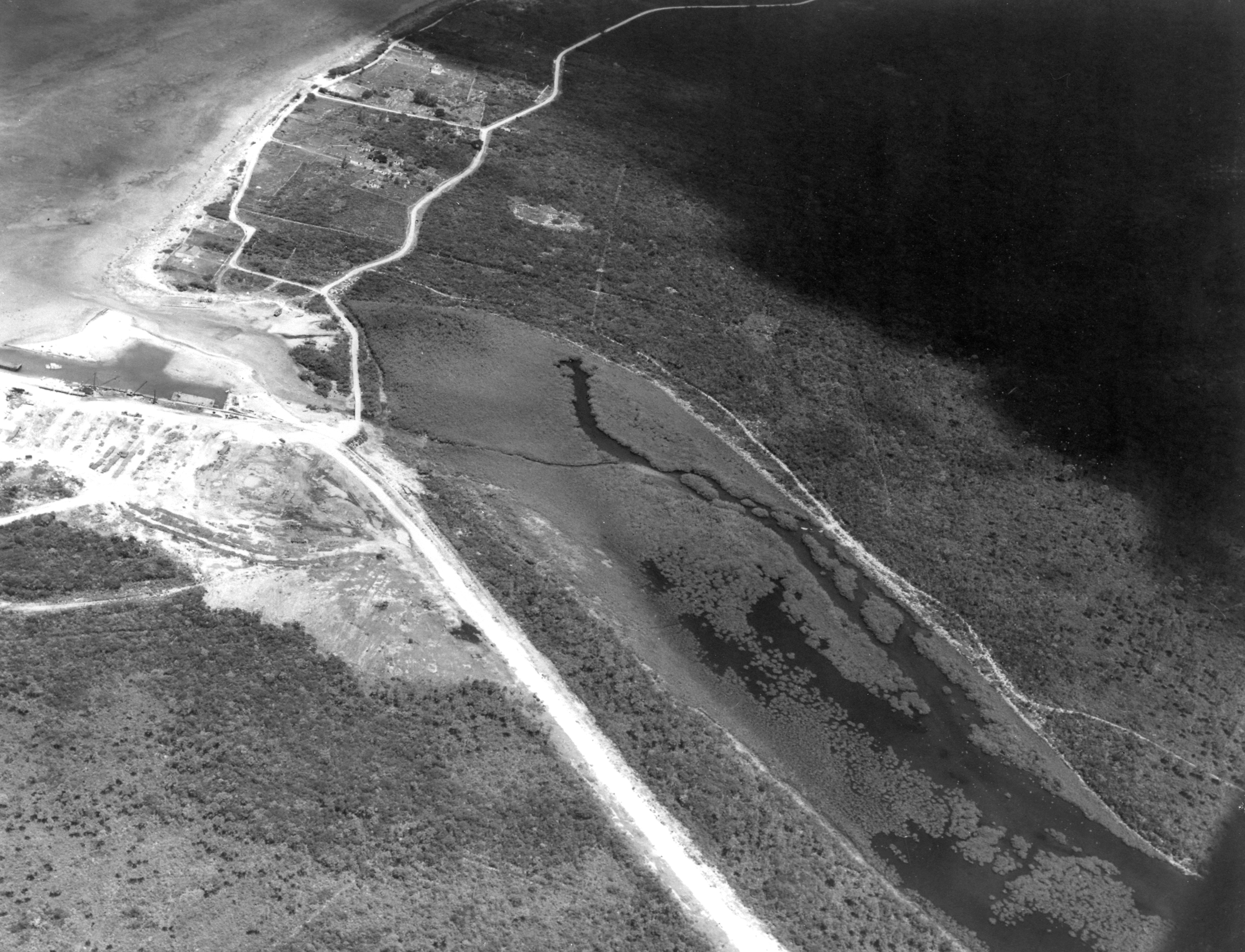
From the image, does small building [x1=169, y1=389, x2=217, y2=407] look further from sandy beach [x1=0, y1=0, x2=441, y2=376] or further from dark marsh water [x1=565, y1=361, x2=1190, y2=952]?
dark marsh water [x1=565, y1=361, x2=1190, y2=952]

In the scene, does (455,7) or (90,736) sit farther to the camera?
(455,7)

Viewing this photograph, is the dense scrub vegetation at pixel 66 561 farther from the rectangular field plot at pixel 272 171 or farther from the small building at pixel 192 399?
the rectangular field plot at pixel 272 171

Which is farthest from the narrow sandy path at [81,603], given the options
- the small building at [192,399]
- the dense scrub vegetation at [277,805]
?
the small building at [192,399]

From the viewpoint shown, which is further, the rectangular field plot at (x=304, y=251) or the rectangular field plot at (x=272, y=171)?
the rectangular field plot at (x=272, y=171)

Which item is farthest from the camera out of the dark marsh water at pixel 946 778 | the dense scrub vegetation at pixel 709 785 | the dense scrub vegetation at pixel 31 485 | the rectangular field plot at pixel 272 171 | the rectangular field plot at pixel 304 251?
the rectangular field plot at pixel 272 171

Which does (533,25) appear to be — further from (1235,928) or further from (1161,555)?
(1235,928)

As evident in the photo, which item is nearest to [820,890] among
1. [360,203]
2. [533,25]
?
[360,203]

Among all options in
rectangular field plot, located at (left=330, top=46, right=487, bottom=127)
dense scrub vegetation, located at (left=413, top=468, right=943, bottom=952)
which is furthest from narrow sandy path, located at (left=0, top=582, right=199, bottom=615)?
rectangular field plot, located at (left=330, top=46, right=487, bottom=127)

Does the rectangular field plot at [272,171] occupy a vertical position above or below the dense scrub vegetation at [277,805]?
above
